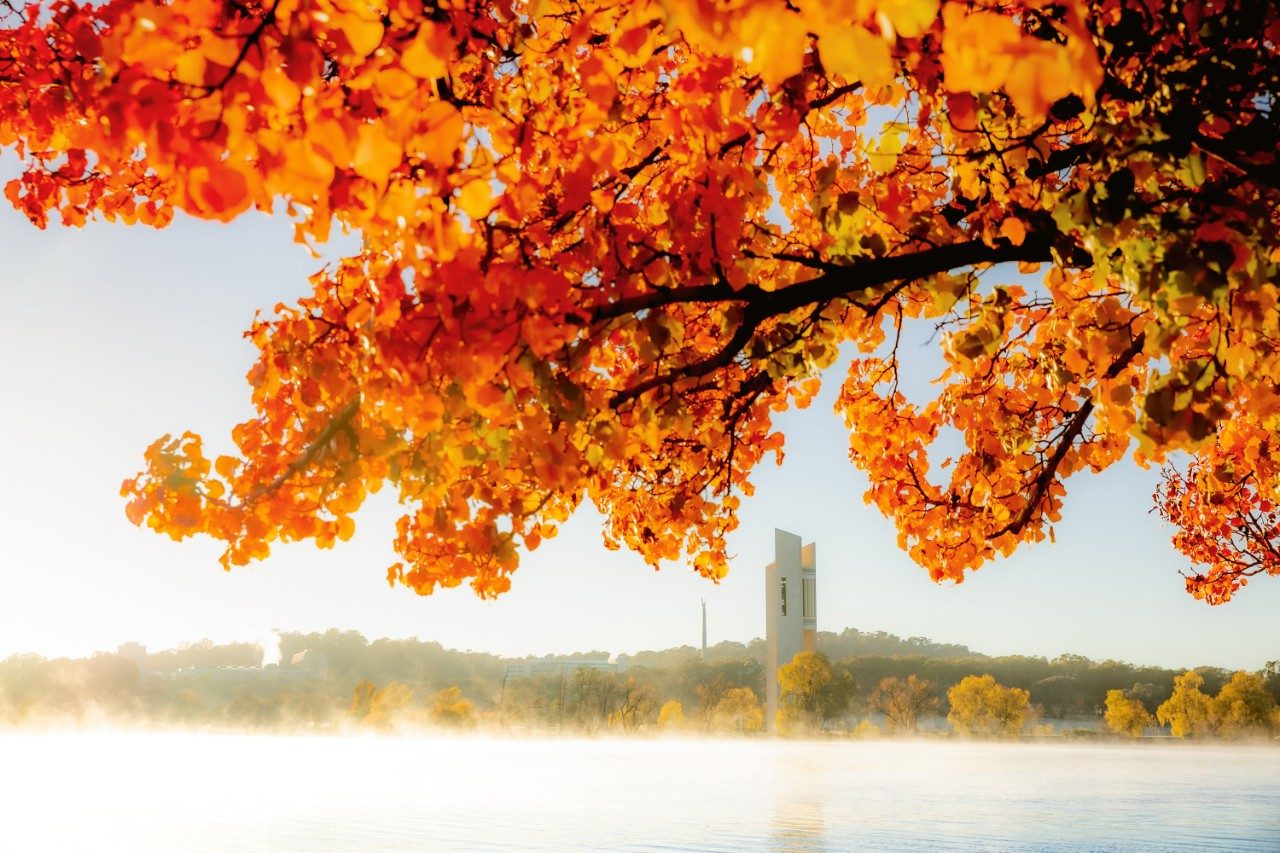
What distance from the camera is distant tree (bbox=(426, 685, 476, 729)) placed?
8806 cm

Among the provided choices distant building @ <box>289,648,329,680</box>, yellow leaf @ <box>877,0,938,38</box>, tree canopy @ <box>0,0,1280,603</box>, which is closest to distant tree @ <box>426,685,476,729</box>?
distant building @ <box>289,648,329,680</box>

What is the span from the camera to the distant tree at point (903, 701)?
85312 millimetres

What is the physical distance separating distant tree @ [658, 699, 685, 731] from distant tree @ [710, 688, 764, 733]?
115 inches

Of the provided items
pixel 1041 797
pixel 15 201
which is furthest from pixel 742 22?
pixel 1041 797

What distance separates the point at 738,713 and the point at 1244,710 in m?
36.7

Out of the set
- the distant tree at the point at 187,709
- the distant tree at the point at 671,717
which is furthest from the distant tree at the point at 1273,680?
the distant tree at the point at 187,709

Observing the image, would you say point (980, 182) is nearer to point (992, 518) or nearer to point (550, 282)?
point (550, 282)

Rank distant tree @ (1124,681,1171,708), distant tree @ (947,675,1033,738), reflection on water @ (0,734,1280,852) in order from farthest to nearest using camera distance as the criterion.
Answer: distant tree @ (1124,681,1171,708) → distant tree @ (947,675,1033,738) → reflection on water @ (0,734,1280,852)

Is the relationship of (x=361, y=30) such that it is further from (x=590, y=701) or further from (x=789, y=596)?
(x=590, y=701)

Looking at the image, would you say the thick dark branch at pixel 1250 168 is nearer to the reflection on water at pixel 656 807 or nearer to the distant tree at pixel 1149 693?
the reflection on water at pixel 656 807

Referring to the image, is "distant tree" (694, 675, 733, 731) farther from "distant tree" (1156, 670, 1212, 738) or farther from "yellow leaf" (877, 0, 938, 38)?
"yellow leaf" (877, 0, 938, 38)

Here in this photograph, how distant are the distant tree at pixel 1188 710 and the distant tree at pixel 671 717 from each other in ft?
125

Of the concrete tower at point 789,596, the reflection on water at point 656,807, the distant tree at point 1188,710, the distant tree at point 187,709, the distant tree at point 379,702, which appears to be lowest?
the distant tree at point 187,709

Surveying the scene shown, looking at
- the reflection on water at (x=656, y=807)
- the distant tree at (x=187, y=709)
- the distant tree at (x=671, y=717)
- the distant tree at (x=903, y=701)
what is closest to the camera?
the reflection on water at (x=656, y=807)
